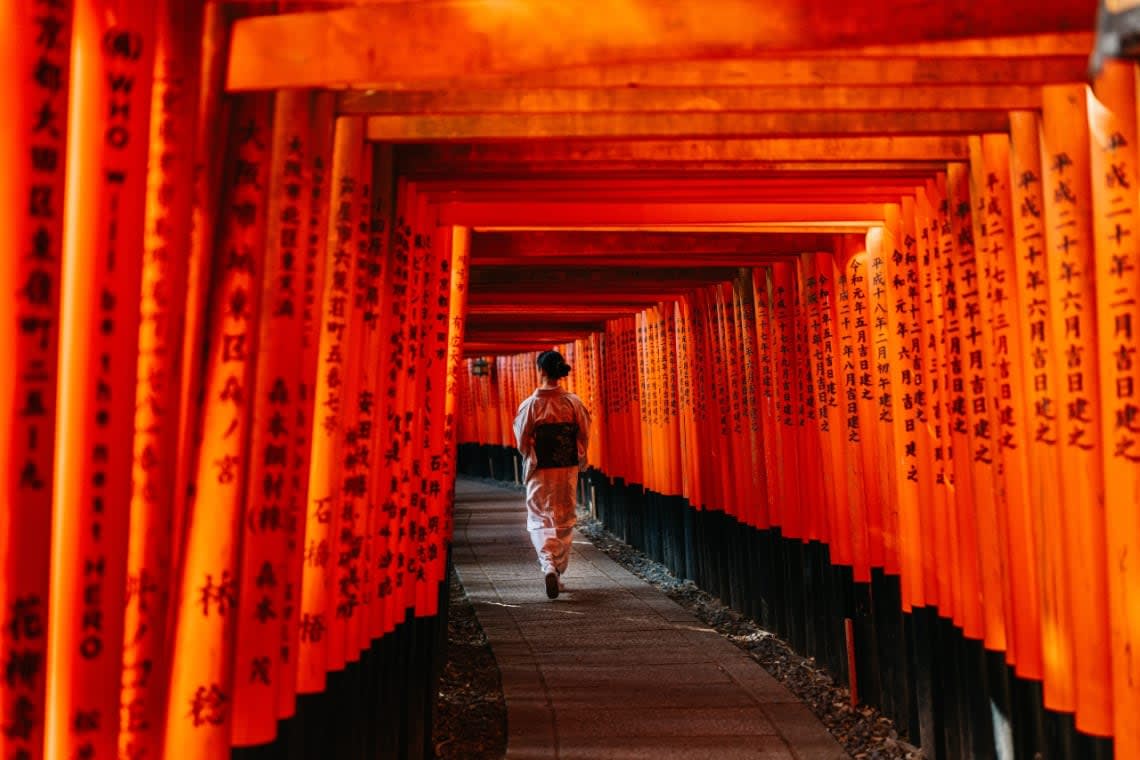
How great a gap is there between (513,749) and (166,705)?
10.1 ft

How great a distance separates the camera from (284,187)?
3031 mm

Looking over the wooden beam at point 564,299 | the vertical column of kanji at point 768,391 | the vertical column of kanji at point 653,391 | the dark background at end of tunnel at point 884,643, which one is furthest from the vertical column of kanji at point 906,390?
the vertical column of kanji at point 653,391

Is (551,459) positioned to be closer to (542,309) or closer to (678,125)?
(542,309)

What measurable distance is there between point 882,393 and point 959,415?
1.04 metres

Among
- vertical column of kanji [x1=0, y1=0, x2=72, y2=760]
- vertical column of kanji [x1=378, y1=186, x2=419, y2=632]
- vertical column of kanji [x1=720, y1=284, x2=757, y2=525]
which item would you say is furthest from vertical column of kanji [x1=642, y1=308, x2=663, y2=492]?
vertical column of kanji [x1=0, y1=0, x2=72, y2=760]

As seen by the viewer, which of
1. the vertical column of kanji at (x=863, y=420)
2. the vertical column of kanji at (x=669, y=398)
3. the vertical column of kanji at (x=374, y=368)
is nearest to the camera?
the vertical column of kanji at (x=374, y=368)

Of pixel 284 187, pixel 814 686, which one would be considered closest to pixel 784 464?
pixel 814 686

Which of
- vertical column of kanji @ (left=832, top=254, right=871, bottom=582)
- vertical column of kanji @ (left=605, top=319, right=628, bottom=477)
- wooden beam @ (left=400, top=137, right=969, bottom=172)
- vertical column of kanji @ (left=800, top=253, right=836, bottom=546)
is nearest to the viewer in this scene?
wooden beam @ (left=400, top=137, right=969, bottom=172)

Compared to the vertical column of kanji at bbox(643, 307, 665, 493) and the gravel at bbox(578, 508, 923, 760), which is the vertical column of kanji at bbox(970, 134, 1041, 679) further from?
the vertical column of kanji at bbox(643, 307, 665, 493)

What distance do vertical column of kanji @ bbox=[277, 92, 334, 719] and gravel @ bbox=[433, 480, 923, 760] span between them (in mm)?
2560

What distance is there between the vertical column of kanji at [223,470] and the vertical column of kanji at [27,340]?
654 mm

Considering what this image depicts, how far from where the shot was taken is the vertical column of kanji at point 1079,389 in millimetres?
3279

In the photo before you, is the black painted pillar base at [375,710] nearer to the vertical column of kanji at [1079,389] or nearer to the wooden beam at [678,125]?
the wooden beam at [678,125]

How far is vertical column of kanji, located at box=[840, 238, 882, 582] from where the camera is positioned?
19.2 ft
